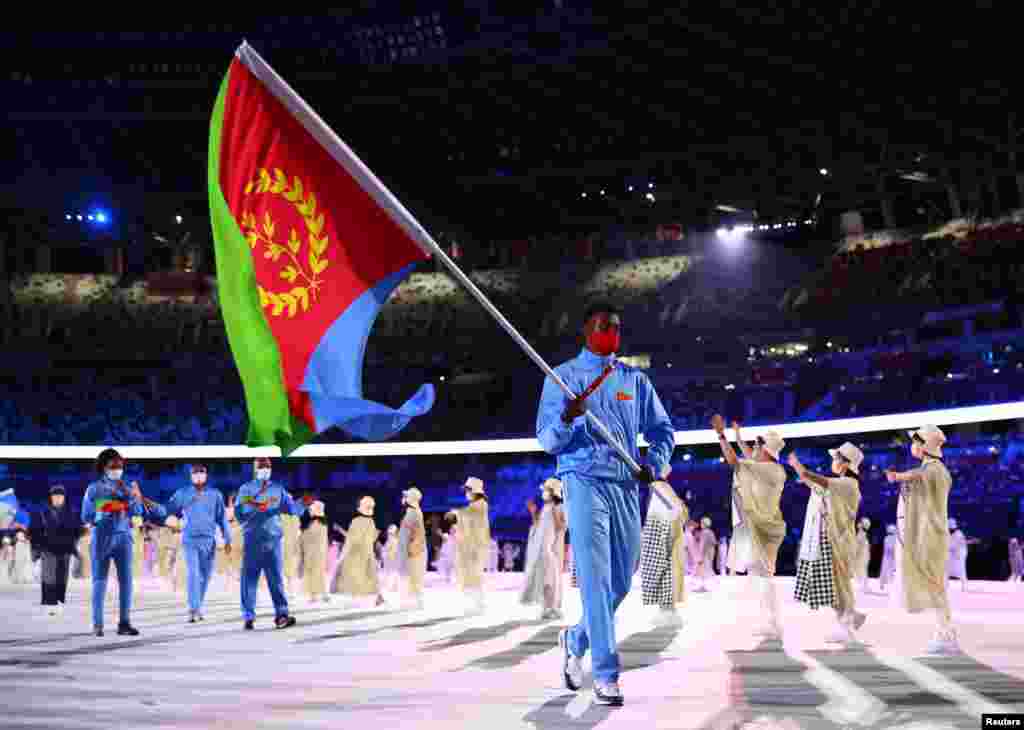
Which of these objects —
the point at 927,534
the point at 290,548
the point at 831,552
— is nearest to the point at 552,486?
the point at 831,552

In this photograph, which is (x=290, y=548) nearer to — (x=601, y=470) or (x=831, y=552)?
(x=831, y=552)

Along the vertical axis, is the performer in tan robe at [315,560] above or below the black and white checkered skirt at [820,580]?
below

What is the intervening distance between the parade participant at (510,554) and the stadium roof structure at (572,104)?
1337 centimetres

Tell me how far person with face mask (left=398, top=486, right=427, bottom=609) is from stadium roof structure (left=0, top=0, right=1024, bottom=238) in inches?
675

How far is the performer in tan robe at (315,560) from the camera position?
1808cm

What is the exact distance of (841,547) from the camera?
32.8 feet

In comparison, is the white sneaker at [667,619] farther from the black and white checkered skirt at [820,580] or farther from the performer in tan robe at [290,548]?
the performer in tan robe at [290,548]

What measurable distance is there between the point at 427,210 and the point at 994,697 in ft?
134

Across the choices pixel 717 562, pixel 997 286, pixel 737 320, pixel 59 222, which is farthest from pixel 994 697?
pixel 59 222

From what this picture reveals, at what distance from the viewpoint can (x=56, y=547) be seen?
15.7m

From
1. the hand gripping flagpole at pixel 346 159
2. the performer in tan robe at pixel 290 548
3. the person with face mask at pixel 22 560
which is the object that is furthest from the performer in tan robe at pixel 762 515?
the person with face mask at pixel 22 560

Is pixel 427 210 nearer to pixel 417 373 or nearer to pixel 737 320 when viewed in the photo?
pixel 417 373

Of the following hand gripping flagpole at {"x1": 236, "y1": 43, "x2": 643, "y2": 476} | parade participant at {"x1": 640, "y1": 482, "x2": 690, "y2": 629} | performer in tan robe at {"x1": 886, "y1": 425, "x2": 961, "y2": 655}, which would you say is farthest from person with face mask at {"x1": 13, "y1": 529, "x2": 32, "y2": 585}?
hand gripping flagpole at {"x1": 236, "y1": 43, "x2": 643, "y2": 476}

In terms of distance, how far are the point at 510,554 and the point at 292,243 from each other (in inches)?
1205
